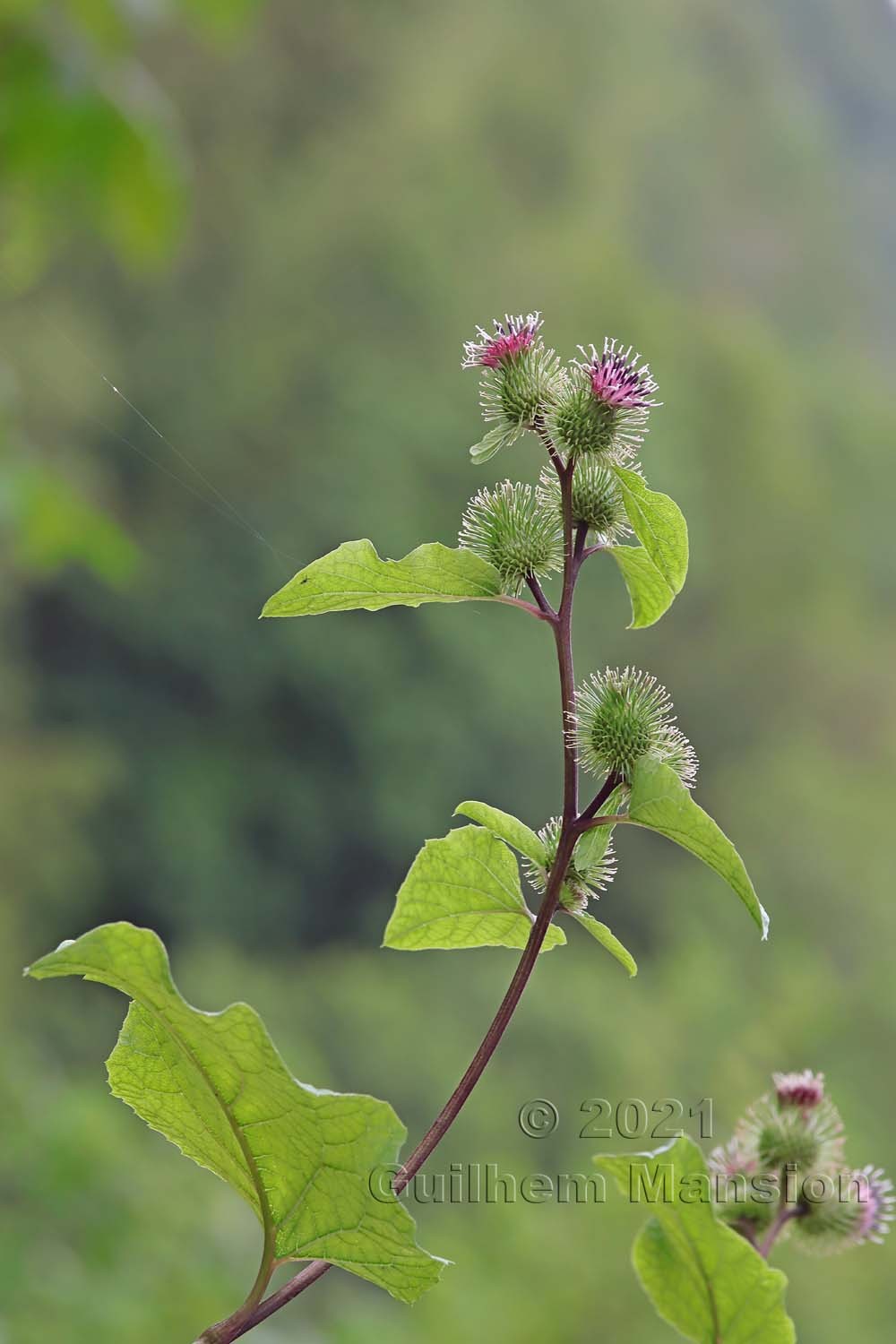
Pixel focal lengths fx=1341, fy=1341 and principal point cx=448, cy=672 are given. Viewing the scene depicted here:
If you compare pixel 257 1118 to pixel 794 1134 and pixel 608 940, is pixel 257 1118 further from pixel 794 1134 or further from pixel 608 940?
pixel 794 1134

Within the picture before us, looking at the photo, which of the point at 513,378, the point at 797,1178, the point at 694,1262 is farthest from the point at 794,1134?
the point at 513,378

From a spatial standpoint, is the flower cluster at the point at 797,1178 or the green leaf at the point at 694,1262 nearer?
the green leaf at the point at 694,1262

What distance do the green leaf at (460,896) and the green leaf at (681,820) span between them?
0.21 feet

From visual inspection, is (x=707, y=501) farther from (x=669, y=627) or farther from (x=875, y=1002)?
(x=875, y=1002)

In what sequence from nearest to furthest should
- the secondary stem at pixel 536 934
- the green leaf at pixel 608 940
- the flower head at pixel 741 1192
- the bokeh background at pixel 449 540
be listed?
the secondary stem at pixel 536 934
the green leaf at pixel 608 940
the flower head at pixel 741 1192
the bokeh background at pixel 449 540

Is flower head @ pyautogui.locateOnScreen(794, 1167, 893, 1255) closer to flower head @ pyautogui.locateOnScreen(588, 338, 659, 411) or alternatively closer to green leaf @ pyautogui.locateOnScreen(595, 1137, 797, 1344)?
green leaf @ pyautogui.locateOnScreen(595, 1137, 797, 1344)

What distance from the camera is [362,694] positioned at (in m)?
10.1

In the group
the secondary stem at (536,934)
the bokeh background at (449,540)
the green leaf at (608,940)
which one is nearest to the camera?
the secondary stem at (536,934)

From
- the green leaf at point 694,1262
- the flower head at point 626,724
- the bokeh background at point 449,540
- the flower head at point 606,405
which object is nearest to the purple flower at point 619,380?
the flower head at point 606,405

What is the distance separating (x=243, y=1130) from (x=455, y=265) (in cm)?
1130

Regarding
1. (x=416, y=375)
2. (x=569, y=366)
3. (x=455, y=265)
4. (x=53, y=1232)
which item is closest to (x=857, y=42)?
(x=455, y=265)

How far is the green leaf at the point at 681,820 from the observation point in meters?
0.43

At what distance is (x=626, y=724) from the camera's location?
22.4 inches

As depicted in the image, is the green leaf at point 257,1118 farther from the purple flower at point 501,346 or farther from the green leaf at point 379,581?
the purple flower at point 501,346
